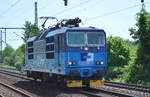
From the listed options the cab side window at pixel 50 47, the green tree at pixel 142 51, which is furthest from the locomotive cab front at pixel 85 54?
the green tree at pixel 142 51

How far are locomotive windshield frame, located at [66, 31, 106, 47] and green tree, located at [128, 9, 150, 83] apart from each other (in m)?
7.14

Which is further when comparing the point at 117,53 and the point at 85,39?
the point at 117,53

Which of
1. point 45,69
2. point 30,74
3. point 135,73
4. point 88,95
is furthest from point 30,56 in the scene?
point 88,95

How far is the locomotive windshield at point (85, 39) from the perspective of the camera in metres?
20.5

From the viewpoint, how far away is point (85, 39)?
2088 centimetres

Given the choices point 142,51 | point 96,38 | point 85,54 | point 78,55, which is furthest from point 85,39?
point 142,51

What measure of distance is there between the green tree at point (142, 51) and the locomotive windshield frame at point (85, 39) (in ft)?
23.4

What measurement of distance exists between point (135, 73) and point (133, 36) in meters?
2.81

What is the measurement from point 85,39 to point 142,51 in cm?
798

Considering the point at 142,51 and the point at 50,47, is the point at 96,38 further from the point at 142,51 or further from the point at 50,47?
the point at 142,51

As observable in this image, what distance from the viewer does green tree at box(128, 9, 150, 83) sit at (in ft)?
89.7

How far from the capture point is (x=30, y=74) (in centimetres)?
2973

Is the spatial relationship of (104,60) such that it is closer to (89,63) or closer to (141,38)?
(89,63)

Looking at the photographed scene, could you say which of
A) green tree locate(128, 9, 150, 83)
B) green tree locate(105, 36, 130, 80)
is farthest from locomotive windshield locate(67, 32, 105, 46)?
green tree locate(105, 36, 130, 80)
